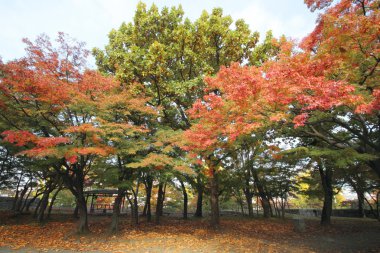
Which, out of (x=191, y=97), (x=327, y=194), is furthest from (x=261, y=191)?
(x=191, y=97)

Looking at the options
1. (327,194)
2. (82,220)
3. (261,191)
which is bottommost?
(82,220)

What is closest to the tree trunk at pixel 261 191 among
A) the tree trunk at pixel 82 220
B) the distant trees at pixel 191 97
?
the distant trees at pixel 191 97

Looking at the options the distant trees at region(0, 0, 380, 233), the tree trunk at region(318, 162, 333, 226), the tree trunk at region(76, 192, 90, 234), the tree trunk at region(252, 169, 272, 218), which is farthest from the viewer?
the tree trunk at region(252, 169, 272, 218)

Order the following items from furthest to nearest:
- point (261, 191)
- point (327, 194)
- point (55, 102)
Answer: point (261, 191), point (327, 194), point (55, 102)

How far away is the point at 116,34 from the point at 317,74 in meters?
11.1

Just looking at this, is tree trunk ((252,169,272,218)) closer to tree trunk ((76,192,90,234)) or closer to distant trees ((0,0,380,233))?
distant trees ((0,0,380,233))

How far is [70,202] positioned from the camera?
30.3 metres

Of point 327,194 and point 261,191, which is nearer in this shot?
point 327,194

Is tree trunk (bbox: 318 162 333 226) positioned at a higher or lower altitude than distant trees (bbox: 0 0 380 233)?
lower

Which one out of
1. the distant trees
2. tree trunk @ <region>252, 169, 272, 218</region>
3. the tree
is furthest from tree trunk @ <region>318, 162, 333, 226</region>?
the tree

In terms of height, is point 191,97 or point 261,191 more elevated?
point 191,97

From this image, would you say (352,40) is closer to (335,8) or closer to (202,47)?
(335,8)

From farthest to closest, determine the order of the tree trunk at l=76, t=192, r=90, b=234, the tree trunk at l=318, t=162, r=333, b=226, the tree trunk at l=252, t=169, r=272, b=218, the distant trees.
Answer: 1. the tree trunk at l=252, t=169, r=272, b=218
2. the tree trunk at l=318, t=162, r=333, b=226
3. the tree trunk at l=76, t=192, r=90, b=234
4. the distant trees

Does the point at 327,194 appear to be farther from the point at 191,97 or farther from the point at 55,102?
the point at 55,102
